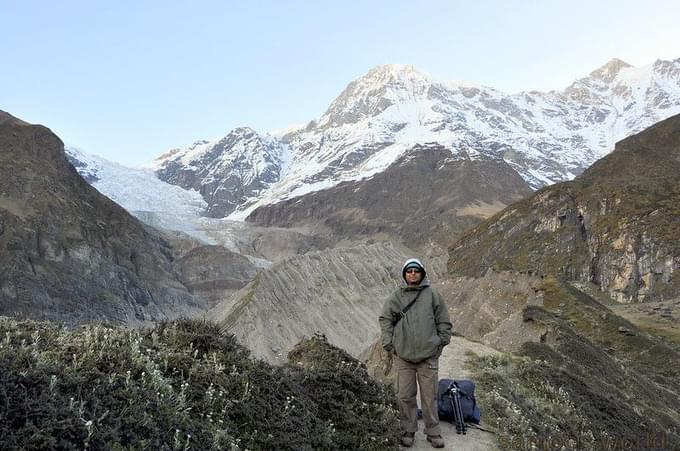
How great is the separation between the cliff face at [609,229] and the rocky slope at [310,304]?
17316 mm

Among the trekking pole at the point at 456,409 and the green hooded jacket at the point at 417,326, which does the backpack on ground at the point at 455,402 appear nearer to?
the trekking pole at the point at 456,409

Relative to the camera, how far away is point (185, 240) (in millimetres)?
178125

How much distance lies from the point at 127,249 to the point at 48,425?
418 ft

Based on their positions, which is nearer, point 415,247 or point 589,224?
point 589,224

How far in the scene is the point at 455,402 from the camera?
27.7 ft

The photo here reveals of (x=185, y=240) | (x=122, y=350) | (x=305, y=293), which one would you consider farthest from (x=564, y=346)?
(x=185, y=240)

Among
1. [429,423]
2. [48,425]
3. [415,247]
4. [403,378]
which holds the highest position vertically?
[48,425]

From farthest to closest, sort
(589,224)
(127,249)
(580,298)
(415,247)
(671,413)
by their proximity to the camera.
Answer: (415,247), (127,249), (589,224), (580,298), (671,413)

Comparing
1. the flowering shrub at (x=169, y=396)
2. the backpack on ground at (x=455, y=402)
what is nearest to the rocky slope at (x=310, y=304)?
the backpack on ground at (x=455, y=402)

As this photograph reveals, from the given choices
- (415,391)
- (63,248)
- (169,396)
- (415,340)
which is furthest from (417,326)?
(63,248)

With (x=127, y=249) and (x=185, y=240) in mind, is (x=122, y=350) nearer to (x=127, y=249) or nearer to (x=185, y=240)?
(x=127, y=249)

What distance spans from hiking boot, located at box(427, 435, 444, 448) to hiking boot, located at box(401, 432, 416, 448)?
25 centimetres

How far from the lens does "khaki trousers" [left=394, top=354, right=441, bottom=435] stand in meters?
7.39

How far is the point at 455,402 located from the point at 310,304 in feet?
143
